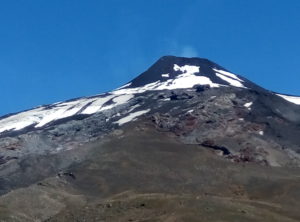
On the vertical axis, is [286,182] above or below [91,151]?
below

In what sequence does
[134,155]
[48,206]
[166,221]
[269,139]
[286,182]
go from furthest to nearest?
[269,139], [134,155], [286,182], [48,206], [166,221]

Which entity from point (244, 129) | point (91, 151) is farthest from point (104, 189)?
point (244, 129)

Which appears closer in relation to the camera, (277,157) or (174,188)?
(174,188)

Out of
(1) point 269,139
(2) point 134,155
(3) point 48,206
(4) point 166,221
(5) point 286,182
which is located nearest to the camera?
(4) point 166,221

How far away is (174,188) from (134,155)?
24.7m

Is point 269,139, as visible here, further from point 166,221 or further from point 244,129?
point 166,221

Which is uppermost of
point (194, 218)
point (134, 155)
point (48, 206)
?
point (134, 155)

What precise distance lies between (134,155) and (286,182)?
124 ft

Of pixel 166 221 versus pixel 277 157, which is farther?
pixel 277 157

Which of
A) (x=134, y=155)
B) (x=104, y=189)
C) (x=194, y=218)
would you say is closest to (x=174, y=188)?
(x=104, y=189)

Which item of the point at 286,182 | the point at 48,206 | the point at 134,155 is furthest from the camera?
the point at 134,155

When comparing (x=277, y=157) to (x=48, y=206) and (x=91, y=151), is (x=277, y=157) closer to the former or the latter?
(x=91, y=151)

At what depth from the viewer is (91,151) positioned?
546 feet

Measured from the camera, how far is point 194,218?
8919 centimetres
